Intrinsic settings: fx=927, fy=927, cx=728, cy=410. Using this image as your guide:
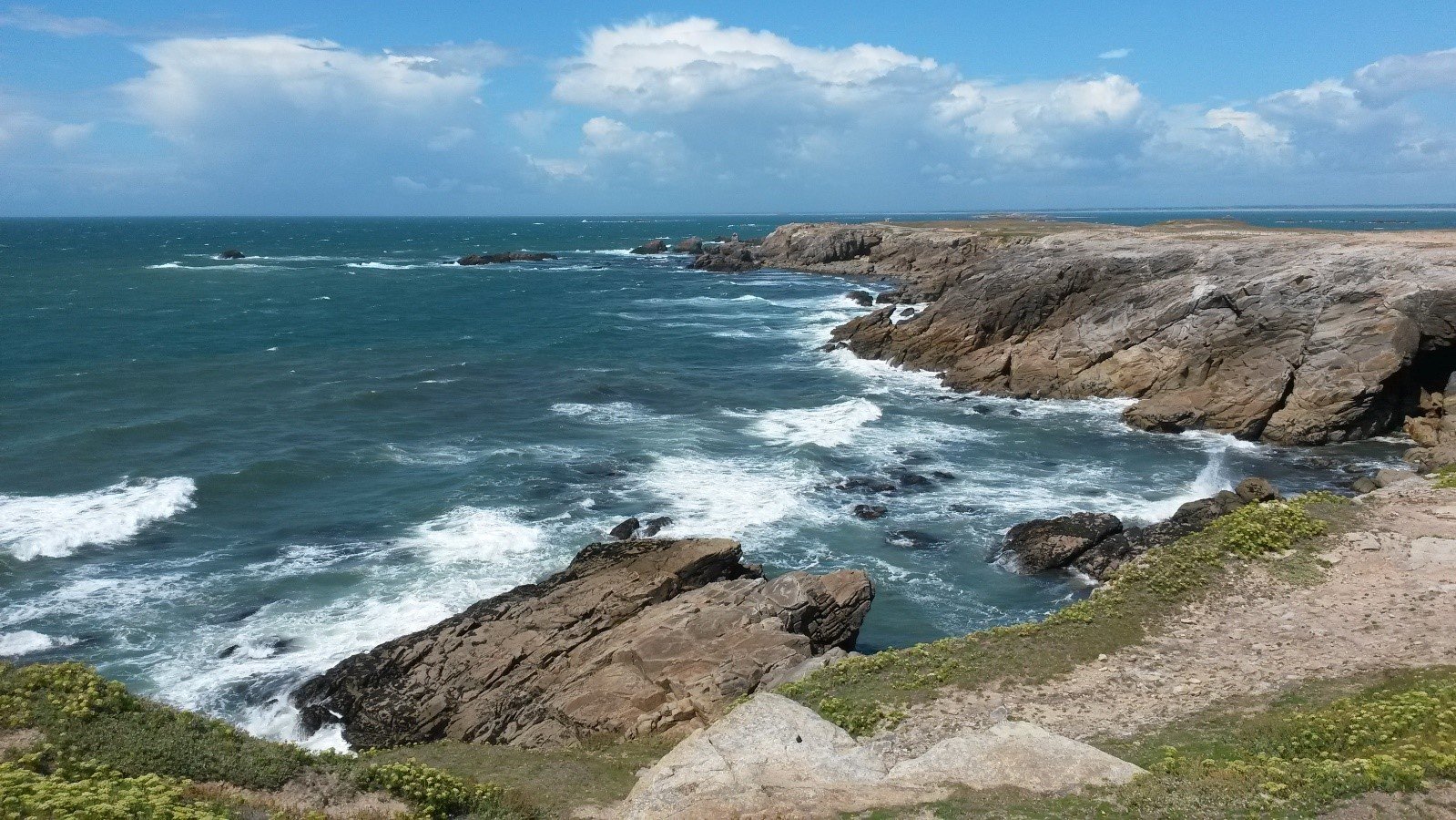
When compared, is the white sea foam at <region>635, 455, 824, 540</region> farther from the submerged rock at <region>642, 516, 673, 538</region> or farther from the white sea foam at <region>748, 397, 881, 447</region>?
the white sea foam at <region>748, 397, 881, 447</region>

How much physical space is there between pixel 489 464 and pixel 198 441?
44.7 ft

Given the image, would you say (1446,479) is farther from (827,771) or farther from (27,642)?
(27,642)

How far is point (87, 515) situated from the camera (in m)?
31.8

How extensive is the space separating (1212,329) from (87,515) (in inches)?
1894

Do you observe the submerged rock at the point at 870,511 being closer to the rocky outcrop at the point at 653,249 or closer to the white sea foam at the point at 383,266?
the white sea foam at the point at 383,266

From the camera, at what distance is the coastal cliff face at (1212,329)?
39.6 meters

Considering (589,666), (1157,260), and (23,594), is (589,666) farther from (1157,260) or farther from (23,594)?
(1157,260)

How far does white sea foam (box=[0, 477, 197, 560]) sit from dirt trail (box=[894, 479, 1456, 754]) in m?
27.9

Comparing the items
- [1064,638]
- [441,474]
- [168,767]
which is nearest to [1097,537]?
[1064,638]

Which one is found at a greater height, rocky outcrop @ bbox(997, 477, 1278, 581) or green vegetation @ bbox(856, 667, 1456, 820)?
green vegetation @ bbox(856, 667, 1456, 820)

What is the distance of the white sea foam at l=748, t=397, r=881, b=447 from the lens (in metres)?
41.9

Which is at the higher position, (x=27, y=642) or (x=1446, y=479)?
(x=1446, y=479)

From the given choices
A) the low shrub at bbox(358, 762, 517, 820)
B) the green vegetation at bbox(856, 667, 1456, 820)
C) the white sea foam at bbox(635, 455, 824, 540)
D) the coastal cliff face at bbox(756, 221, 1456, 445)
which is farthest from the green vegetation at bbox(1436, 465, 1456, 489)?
the low shrub at bbox(358, 762, 517, 820)

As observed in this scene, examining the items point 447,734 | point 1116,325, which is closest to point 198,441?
point 447,734
